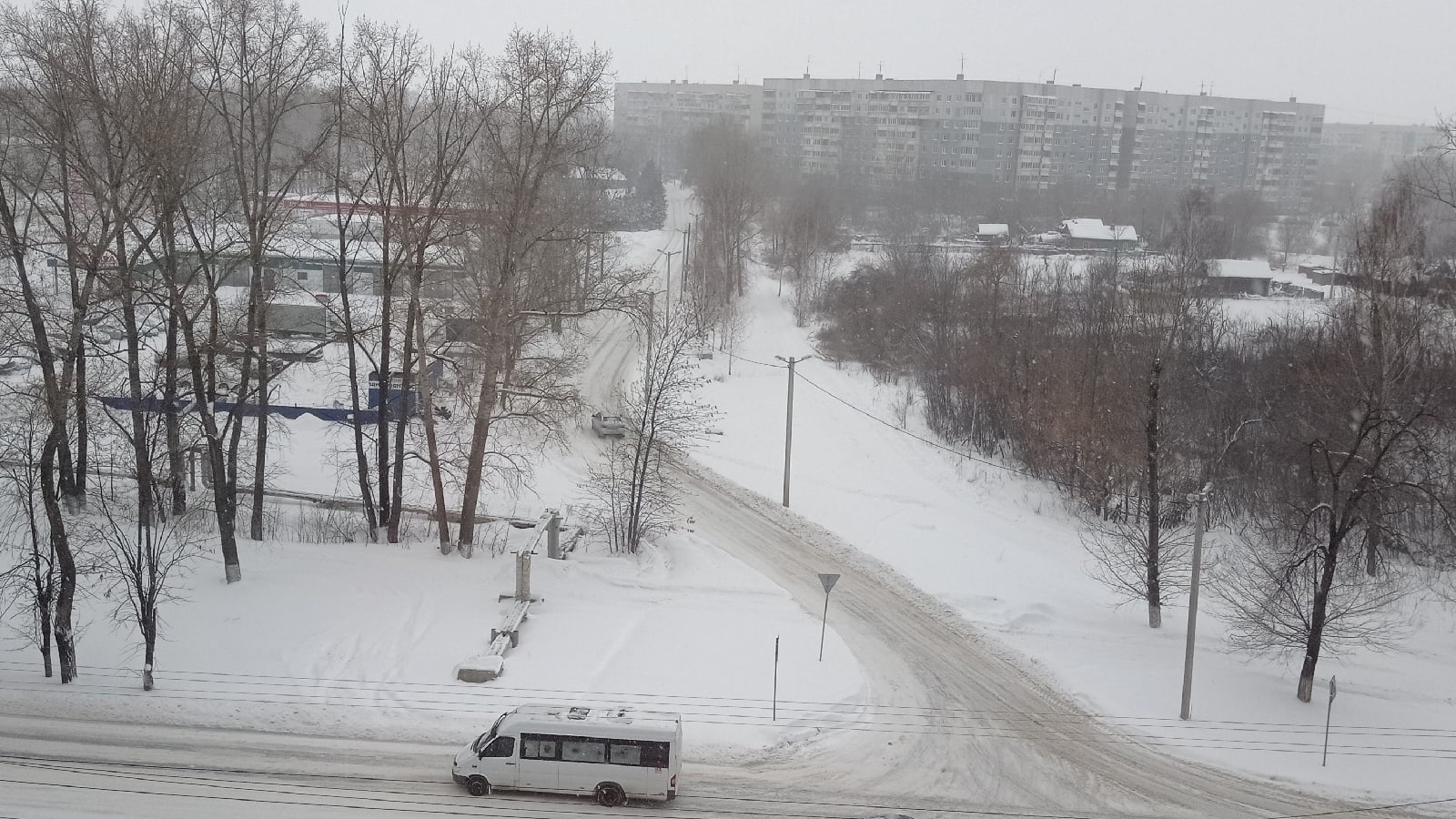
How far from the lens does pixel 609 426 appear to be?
32.4 m

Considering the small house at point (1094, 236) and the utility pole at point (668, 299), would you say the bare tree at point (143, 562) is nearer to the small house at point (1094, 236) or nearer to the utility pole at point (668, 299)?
the utility pole at point (668, 299)

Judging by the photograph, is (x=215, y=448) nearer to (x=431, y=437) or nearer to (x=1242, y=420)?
(x=431, y=437)

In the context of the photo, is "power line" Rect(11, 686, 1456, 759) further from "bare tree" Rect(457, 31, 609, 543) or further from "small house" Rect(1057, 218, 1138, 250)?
"small house" Rect(1057, 218, 1138, 250)

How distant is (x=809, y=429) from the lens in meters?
34.1

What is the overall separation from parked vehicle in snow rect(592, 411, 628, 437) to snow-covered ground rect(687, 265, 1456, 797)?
108 inches

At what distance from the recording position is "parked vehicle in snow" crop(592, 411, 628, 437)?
3223cm

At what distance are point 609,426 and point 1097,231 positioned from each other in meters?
54.4

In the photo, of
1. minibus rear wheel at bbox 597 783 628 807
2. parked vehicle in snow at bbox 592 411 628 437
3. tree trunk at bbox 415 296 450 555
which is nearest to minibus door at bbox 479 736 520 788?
minibus rear wheel at bbox 597 783 628 807

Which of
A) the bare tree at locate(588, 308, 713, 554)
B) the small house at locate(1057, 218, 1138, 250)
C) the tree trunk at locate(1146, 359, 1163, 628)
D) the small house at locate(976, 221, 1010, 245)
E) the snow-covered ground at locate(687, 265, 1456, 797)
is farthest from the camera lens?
the small house at locate(1057, 218, 1138, 250)

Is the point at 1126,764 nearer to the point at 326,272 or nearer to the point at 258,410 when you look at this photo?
the point at 258,410


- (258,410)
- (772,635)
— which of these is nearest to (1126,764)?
(772,635)

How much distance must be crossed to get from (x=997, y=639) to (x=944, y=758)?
184 inches

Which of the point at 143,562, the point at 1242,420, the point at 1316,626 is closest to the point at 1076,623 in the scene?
the point at 1316,626

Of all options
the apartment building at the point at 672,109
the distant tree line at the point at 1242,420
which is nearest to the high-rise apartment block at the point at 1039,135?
the apartment building at the point at 672,109
